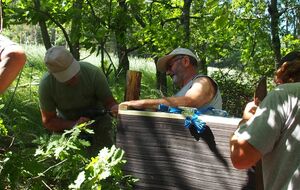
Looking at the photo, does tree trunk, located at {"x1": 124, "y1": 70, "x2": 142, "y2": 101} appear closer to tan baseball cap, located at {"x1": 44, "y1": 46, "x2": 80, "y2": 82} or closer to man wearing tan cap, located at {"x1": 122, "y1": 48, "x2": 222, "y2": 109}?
man wearing tan cap, located at {"x1": 122, "y1": 48, "x2": 222, "y2": 109}

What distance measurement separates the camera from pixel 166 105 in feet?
10.6

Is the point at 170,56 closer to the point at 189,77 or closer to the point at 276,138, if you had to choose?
the point at 189,77

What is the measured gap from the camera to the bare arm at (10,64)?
2.43m

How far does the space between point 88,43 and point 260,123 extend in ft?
13.9

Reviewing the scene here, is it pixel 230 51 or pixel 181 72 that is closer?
pixel 181 72

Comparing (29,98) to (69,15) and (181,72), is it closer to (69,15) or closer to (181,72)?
(69,15)

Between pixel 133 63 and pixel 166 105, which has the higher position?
pixel 166 105

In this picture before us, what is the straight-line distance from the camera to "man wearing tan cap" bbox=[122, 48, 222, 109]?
3.33 meters

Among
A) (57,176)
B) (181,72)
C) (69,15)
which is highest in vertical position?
(69,15)

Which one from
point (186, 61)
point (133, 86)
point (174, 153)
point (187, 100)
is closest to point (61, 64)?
point (133, 86)

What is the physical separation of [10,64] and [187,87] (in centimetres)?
159

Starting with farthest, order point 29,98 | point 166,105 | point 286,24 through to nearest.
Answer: point 286,24, point 29,98, point 166,105

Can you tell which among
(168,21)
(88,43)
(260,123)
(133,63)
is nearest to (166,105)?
(260,123)

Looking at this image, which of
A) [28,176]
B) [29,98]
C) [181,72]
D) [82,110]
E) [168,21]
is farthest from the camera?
[168,21]
